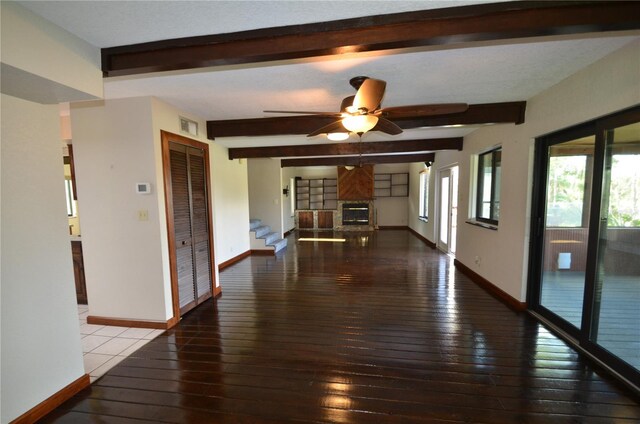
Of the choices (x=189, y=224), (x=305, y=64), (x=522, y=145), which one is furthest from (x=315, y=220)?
(x=305, y=64)

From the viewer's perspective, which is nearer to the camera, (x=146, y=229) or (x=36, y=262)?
(x=36, y=262)

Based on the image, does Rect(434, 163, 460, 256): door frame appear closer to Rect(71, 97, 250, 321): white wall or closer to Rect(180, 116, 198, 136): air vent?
Rect(180, 116, 198, 136): air vent

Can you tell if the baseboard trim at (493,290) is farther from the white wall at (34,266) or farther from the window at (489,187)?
the white wall at (34,266)

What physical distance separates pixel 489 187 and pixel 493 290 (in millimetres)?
1561

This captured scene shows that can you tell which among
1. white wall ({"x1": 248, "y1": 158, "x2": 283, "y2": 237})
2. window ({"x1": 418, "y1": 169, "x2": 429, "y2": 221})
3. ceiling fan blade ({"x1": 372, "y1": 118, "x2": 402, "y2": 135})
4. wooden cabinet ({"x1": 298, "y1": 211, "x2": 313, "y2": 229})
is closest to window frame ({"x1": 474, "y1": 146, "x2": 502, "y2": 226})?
ceiling fan blade ({"x1": 372, "y1": 118, "x2": 402, "y2": 135})

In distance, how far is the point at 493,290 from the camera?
384 centimetres

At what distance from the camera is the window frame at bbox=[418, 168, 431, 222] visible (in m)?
8.00

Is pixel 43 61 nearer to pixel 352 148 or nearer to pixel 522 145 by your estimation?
pixel 522 145

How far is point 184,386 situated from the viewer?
2080 millimetres

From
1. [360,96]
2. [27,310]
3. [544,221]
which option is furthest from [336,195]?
[27,310]

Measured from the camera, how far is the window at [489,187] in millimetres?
4016

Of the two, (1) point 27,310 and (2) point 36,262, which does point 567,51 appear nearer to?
(2) point 36,262

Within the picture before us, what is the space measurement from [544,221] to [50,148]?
14.9 ft

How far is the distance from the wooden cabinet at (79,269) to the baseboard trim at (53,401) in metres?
1.83
